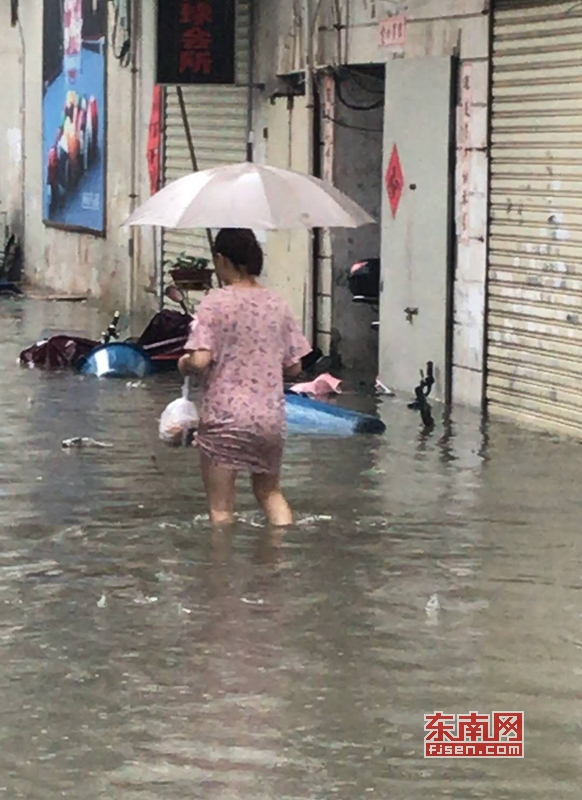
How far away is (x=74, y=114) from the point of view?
24.2 meters

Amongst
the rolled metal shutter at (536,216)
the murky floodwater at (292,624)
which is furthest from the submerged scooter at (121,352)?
the murky floodwater at (292,624)

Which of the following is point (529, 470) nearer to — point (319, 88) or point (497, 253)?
point (497, 253)

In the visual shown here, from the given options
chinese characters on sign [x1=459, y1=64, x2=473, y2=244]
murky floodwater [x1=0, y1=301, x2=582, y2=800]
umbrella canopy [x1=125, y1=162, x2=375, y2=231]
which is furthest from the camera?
chinese characters on sign [x1=459, y1=64, x2=473, y2=244]

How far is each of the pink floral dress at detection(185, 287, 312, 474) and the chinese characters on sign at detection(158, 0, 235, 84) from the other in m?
9.81

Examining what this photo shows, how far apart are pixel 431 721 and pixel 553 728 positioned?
1.21 feet

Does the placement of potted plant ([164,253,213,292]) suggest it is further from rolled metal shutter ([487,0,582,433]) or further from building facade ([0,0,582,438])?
rolled metal shutter ([487,0,582,433])

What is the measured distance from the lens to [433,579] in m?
7.72

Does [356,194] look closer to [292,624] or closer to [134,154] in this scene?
[134,154]

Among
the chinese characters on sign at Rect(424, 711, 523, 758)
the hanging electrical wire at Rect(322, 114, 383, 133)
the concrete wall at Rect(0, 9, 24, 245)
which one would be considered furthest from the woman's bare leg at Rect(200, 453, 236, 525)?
the concrete wall at Rect(0, 9, 24, 245)

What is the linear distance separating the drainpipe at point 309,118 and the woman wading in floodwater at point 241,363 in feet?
26.7

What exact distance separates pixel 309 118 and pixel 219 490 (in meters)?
8.38

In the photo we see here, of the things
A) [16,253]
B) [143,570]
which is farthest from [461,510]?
[16,253]

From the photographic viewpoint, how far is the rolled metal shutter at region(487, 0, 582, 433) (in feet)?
39.6

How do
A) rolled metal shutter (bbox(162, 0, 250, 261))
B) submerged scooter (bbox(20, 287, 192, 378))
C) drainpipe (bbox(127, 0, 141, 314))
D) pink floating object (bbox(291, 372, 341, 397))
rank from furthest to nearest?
drainpipe (bbox(127, 0, 141, 314))
rolled metal shutter (bbox(162, 0, 250, 261))
submerged scooter (bbox(20, 287, 192, 378))
pink floating object (bbox(291, 372, 341, 397))
